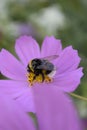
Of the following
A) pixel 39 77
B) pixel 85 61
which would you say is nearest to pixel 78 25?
pixel 85 61

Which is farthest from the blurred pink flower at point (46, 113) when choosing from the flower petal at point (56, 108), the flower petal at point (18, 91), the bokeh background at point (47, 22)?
the bokeh background at point (47, 22)

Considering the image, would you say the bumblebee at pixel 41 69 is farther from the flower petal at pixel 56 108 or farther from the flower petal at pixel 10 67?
Answer: the flower petal at pixel 56 108

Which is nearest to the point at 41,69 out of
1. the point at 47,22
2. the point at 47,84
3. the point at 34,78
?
the point at 34,78

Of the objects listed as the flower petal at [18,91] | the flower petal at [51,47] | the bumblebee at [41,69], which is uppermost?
the flower petal at [51,47]

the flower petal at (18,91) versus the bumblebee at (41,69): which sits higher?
the bumblebee at (41,69)

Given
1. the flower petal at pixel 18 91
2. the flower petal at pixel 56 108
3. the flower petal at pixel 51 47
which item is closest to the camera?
the flower petal at pixel 56 108

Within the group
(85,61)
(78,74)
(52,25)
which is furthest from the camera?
(52,25)

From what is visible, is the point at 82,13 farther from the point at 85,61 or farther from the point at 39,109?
the point at 39,109
